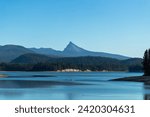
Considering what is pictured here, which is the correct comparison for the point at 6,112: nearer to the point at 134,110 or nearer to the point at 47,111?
the point at 47,111

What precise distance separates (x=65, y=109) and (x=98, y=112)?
1.87 meters

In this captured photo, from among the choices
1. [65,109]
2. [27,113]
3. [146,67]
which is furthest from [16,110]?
[146,67]

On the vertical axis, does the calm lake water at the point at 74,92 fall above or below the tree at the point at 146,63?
below

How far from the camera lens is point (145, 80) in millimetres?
96438

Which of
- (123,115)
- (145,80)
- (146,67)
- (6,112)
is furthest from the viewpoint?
(146,67)

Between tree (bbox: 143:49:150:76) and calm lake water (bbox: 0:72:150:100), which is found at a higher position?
tree (bbox: 143:49:150:76)

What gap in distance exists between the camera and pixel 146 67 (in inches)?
4208

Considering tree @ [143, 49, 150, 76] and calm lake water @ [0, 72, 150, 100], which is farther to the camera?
tree @ [143, 49, 150, 76]

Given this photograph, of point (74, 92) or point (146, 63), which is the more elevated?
point (146, 63)

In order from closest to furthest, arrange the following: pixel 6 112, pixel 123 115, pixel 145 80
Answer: pixel 123 115
pixel 6 112
pixel 145 80

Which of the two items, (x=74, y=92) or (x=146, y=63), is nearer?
(x=74, y=92)

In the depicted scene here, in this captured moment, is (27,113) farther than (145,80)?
No

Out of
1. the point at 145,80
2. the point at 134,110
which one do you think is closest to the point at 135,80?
the point at 145,80

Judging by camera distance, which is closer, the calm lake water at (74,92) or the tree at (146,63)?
the calm lake water at (74,92)
